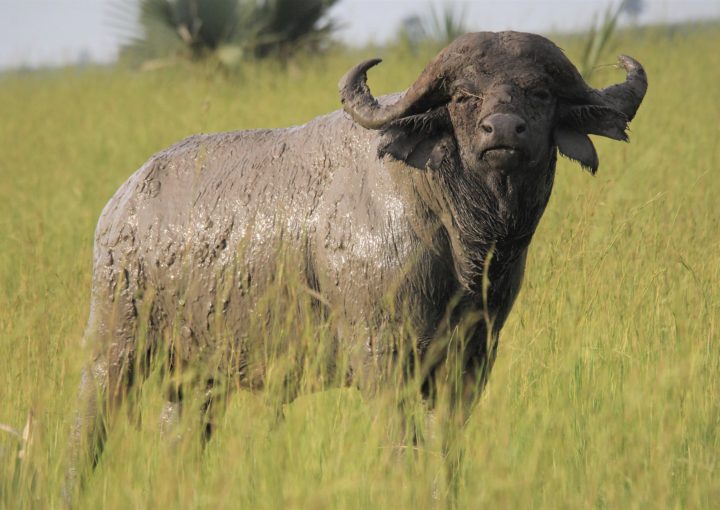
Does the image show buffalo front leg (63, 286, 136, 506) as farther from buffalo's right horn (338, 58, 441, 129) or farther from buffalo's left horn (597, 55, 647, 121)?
buffalo's left horn (597, 55, 647, 121)

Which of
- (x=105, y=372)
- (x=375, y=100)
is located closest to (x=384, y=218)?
(x=375, y=100)

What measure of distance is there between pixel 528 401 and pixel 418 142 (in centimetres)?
102

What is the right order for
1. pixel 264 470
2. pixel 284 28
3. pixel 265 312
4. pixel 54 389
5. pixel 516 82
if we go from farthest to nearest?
pixel 284 28 → pixel 54 389 → pixel 265 312 → pixel 516 82 → pixel 264 470

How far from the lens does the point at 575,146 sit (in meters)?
3.39

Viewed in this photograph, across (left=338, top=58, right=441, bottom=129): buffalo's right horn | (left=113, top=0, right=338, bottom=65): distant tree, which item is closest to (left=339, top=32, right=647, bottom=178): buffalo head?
(left=338, top=58, right=441, bottom=129): buffalo's right horn

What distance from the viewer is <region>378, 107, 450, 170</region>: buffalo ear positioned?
3.40m

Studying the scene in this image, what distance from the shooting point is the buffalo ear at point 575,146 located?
3387mm

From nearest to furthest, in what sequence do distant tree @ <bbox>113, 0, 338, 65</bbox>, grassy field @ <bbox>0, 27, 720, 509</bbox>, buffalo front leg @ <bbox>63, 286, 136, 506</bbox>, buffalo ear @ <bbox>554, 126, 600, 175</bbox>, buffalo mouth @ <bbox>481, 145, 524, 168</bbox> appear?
grassy field @ <bbox>0, 27, 720, 509</bbox>, buffalo mouth @ <bbox>481, 145, 524, 168</bbox>, buffalo ear @ <bbox>554, 126, 600, 175</bbox>, buffalo front leg @ <bbox>63, 286, 136, 506</bbox>, distant tree @ <bbox>113, 0, 338, 65</bbox>

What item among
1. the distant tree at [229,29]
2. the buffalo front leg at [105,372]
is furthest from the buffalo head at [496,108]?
the distant tree at [229,29]

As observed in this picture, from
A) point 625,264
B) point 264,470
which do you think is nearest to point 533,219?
point 264,470

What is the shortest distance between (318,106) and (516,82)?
761cm

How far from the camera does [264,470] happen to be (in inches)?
114

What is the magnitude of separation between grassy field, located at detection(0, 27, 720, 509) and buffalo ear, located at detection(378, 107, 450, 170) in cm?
73

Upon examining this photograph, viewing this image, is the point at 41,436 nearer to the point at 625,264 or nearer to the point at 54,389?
the point at 54,389
